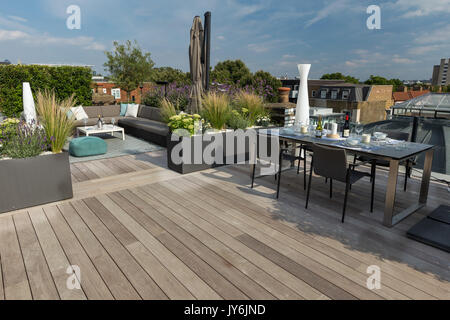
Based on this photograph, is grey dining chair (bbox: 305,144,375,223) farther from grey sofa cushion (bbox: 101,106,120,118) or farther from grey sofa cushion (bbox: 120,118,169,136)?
grey sofa cushion (bbox: 101,106,120,118)

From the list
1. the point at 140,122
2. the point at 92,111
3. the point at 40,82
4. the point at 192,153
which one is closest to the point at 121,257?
the point at 192,153

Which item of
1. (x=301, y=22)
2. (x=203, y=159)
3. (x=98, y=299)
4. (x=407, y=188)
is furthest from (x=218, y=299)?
(x=301, y=22)

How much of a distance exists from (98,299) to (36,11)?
14.0 metres

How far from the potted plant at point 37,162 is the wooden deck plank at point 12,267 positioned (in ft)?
1.30

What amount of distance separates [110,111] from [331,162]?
7.44 meters

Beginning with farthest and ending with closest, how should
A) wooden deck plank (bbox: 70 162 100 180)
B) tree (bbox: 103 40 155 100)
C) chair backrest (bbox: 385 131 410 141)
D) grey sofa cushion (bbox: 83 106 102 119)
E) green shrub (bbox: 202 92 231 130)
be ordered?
tree (bbox: 103 40 155 100)
grey sofa cushion (bbox: 83 106 102 119)
green shrub (bbox: 202 92 231 130)
wooden deck plank (bbox: 70 162 100 180)
chair backrest (bbox: 385 131 410 141)

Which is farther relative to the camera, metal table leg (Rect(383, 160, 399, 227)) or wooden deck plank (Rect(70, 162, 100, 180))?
wooden deck plank (Rect(70, 162, 100, 180))

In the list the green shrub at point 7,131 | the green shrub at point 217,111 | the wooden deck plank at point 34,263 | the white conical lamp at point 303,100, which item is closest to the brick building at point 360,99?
the white conical lamp at point 303,100

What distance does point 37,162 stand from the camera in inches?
125

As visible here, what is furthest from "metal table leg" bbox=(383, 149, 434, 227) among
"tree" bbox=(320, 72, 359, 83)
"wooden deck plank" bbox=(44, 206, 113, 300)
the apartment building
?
the apartment building

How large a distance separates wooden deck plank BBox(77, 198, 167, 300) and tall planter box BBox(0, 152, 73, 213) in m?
0.33

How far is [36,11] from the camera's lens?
38.6 ft

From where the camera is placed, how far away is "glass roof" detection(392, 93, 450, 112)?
4902 mm

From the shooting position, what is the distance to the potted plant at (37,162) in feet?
10.1
